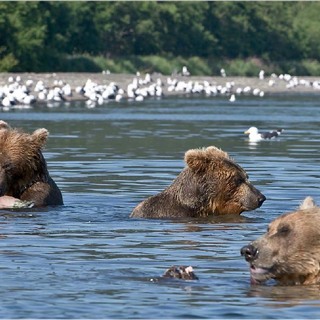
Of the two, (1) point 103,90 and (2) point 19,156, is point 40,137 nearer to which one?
(2) point 19,156

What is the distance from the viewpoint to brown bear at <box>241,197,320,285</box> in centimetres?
902

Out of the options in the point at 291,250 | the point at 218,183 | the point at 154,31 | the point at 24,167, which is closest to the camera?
the point at 291,250

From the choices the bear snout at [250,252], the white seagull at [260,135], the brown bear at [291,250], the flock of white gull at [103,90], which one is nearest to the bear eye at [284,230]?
the brown bear at [291,250]

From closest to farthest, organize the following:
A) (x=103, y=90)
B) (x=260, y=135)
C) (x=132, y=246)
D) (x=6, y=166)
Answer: (x=132, y=246) → (x=6, y=166) → (x=260, y=135) → (x=103, y=90)

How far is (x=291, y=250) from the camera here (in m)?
9.05

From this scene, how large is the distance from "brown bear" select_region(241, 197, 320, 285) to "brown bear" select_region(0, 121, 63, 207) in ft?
13.3

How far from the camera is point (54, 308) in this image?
8445 millimetres

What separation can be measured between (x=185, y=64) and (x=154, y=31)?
3.17 metres

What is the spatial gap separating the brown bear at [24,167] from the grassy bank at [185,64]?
5876 cm

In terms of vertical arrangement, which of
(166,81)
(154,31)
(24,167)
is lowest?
(166,81)

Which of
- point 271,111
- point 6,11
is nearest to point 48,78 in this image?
point 6,11

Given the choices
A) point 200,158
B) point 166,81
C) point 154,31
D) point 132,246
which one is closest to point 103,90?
point 166,81

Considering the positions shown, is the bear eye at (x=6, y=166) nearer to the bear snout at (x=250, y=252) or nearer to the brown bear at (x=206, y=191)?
the brown bear at (x=206, y=191)

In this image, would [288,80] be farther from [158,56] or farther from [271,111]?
[271,111]
